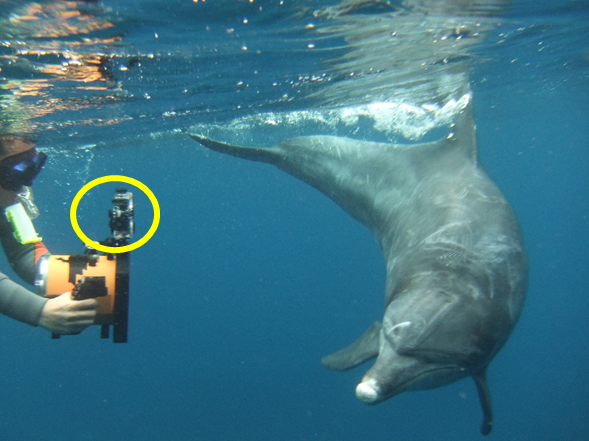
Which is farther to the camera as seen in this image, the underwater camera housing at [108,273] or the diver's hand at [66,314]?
the underwater camera housing at [108,273]

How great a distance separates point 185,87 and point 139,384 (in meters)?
29.9

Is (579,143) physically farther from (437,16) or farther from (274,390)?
(437,16)

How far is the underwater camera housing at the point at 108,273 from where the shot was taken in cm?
398

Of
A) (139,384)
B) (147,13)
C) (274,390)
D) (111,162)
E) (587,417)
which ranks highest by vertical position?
(147,13)

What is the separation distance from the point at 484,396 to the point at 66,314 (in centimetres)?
433

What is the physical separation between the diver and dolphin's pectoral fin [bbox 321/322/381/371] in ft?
8.89

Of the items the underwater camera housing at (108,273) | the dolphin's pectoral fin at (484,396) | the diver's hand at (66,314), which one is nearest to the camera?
the diver's hand at (66,314)

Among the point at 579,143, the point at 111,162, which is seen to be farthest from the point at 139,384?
the point at 579,143

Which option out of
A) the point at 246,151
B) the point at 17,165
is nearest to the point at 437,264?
the point at 17,165

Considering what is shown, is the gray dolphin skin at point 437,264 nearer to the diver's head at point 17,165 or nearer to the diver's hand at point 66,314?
the diver's hand at point 66,314

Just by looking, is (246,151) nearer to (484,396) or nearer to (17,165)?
(17,165)

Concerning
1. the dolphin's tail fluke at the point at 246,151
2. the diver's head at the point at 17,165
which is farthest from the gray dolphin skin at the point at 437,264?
the diver's head at the point at 17,165

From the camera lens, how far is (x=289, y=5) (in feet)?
26.5

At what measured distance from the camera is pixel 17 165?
19.8 feet
